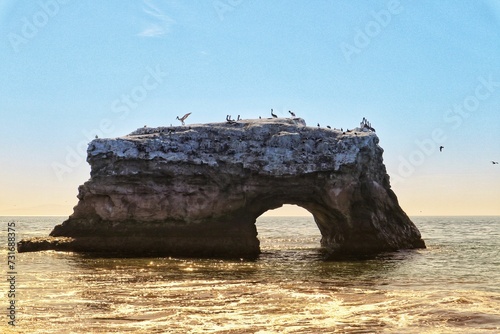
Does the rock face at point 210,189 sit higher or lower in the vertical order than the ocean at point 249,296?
higher

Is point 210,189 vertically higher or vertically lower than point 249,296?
higher

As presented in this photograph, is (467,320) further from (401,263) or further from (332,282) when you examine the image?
(401,263)

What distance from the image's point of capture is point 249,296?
23484 millimetres

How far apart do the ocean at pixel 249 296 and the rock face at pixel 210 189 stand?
4.88 meters

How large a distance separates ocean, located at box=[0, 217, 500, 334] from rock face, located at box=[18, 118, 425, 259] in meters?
4.88

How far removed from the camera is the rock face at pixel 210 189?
42.7 metres

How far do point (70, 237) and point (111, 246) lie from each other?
409 cm

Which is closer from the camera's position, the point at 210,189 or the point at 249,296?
the point at 249,296

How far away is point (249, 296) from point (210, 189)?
67.8 ft

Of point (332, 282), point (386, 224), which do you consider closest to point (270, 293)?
point (332, 282)

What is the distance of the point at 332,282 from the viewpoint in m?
28.1

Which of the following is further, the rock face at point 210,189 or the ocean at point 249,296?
the rock face at point 210,189

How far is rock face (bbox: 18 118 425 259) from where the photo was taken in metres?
42.7

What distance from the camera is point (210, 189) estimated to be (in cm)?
4350
